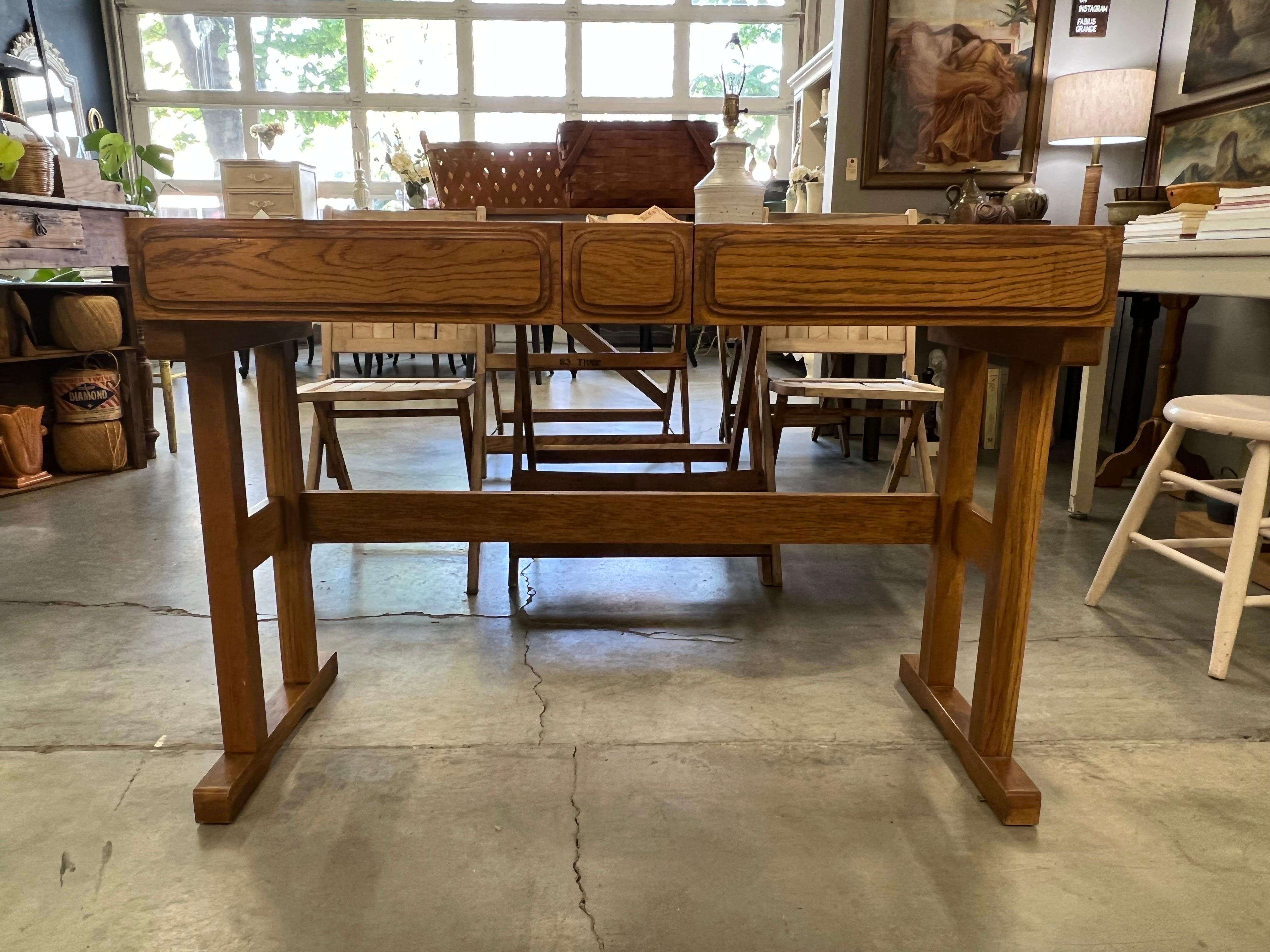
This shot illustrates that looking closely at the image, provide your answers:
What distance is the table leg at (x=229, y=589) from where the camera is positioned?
1188 mm

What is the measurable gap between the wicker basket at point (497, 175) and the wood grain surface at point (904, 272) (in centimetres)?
184

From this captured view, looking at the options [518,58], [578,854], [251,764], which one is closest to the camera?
[578,854]

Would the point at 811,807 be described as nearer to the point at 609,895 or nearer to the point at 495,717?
the point at 609,895

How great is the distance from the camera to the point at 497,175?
277 cm

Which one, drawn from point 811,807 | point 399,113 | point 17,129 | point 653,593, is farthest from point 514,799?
point 399,113

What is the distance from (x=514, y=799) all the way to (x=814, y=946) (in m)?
0.48

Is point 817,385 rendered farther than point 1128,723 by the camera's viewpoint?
Yes

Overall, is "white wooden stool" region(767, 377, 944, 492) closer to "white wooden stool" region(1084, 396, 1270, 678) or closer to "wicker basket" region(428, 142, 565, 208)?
"white wooden stool" region(1084, 396, 1270, 678)

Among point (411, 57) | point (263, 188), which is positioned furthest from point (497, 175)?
point (411, 57)

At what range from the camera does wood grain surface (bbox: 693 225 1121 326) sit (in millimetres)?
1046

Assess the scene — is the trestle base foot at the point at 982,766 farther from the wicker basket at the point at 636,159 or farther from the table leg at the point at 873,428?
the table leg at the point at 873,428

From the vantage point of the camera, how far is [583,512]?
4.85 feet

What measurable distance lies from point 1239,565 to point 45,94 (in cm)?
788

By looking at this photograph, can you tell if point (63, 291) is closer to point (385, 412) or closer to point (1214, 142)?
point (385, 412)
